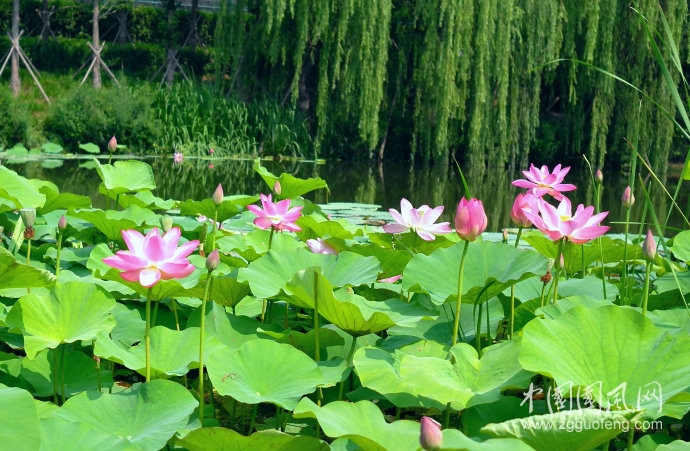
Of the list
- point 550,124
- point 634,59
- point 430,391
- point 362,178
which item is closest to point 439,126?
point 362,178

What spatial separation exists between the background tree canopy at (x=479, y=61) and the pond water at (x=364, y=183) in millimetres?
401

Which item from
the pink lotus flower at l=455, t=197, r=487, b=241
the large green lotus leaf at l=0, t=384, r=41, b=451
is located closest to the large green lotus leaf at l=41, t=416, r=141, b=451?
the large green lotus leaf at l=0, t=384, r=41, b=451

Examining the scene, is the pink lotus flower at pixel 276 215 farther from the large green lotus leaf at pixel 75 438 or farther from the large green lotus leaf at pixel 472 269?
the large green lotus leaf at pixel 75 438

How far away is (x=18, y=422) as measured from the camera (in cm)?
85

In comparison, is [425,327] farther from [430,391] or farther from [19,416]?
[19,416]

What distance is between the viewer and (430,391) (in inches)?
41.1

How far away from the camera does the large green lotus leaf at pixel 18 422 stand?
833 millimetres

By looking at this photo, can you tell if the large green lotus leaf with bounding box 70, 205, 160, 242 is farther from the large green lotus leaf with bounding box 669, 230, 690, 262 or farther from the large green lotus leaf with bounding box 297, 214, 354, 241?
the large green lotus leaf with bounding box 669, 230, 690, 262

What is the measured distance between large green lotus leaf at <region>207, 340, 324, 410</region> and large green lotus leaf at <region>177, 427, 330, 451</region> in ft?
0.42

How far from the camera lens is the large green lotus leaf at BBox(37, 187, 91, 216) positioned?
211 cm

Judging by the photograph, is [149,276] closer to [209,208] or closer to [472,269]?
[472,269]

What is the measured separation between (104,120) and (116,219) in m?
8.22

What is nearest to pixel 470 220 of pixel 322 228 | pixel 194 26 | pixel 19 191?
pixel 322 228

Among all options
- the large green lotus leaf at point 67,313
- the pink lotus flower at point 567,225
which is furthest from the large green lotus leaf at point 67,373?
the pink lotus flower at point 567,225
